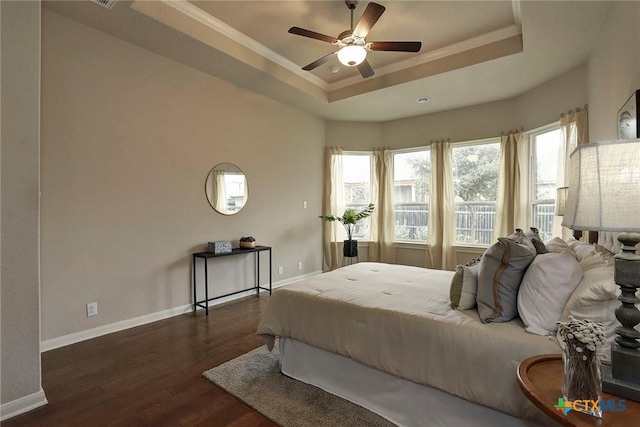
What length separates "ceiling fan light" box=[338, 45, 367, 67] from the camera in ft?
9.24

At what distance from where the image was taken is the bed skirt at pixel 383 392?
160 cm

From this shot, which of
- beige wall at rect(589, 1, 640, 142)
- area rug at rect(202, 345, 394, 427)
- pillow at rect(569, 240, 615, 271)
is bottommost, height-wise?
area rug at rect(202, 345, 394, 427)

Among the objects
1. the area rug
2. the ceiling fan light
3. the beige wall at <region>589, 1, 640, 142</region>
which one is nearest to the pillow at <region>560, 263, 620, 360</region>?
the area rug

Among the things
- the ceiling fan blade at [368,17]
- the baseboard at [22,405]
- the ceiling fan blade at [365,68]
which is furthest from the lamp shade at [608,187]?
the baseboard at [22,405]

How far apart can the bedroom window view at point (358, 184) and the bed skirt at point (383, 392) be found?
12.6ft

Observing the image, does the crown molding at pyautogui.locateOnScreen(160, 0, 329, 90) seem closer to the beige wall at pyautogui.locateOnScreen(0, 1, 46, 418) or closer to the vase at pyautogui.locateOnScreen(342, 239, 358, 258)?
the beige wall at pyautogui.locateOnScreen(0, 1, 46, 418)

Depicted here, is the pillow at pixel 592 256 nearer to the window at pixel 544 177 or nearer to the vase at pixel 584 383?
the vase at pixel 584 383

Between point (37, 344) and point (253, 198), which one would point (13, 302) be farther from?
point (253, 198)

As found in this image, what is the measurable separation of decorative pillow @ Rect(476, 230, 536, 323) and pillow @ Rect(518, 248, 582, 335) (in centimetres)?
9

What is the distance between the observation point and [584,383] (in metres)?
0.98

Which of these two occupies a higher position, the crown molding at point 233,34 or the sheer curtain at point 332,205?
the crown molding at point 233,34

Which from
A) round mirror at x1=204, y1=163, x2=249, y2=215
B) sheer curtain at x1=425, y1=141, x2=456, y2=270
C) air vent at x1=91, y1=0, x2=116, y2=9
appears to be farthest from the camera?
sheer curtain at x1=425, y1=141, x2=456, y2=270

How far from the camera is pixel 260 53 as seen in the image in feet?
12.3

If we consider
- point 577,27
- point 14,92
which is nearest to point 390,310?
point 14,92
